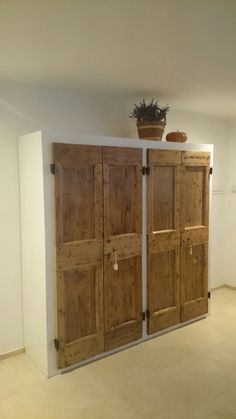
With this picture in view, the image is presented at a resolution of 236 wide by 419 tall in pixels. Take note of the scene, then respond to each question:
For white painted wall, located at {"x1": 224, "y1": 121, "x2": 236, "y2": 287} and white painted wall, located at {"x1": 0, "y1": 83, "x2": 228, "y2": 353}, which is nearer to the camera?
white painted wall, located at {"x1": 0, "y1": 83, "x2": 228, "y2": 353}

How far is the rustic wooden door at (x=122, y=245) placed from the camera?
2.92 m

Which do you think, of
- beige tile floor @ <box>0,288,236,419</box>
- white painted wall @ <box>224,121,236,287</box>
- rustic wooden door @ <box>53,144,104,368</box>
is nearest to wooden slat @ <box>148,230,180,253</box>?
rustic wooden door @ <box>53,144,104,368</box>

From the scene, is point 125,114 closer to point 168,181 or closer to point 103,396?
point 168,181

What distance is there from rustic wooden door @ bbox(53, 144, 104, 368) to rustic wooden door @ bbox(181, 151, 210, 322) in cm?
Answer: 103

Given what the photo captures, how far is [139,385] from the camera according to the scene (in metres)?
2.57

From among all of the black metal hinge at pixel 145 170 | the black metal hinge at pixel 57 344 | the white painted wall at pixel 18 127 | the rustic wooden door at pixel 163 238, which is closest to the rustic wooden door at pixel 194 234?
the rustic wooden door at pixel 163 238

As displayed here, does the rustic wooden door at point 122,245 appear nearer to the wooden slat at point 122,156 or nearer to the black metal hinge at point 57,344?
the wooden slat at point 122,156

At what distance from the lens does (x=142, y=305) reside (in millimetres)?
3227

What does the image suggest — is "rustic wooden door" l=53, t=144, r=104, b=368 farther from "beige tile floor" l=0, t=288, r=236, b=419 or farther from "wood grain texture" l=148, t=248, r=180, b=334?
"wood grain texture" l=148, t=248, r=180, b=334

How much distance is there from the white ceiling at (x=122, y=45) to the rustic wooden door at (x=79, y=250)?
0.61 m

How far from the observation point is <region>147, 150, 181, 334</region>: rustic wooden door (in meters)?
3.23

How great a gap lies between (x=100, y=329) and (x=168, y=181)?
4.96 feet

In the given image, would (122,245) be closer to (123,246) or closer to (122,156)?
(123,246)

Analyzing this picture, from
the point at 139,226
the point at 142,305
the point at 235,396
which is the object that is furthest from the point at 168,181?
the point at 235,396
